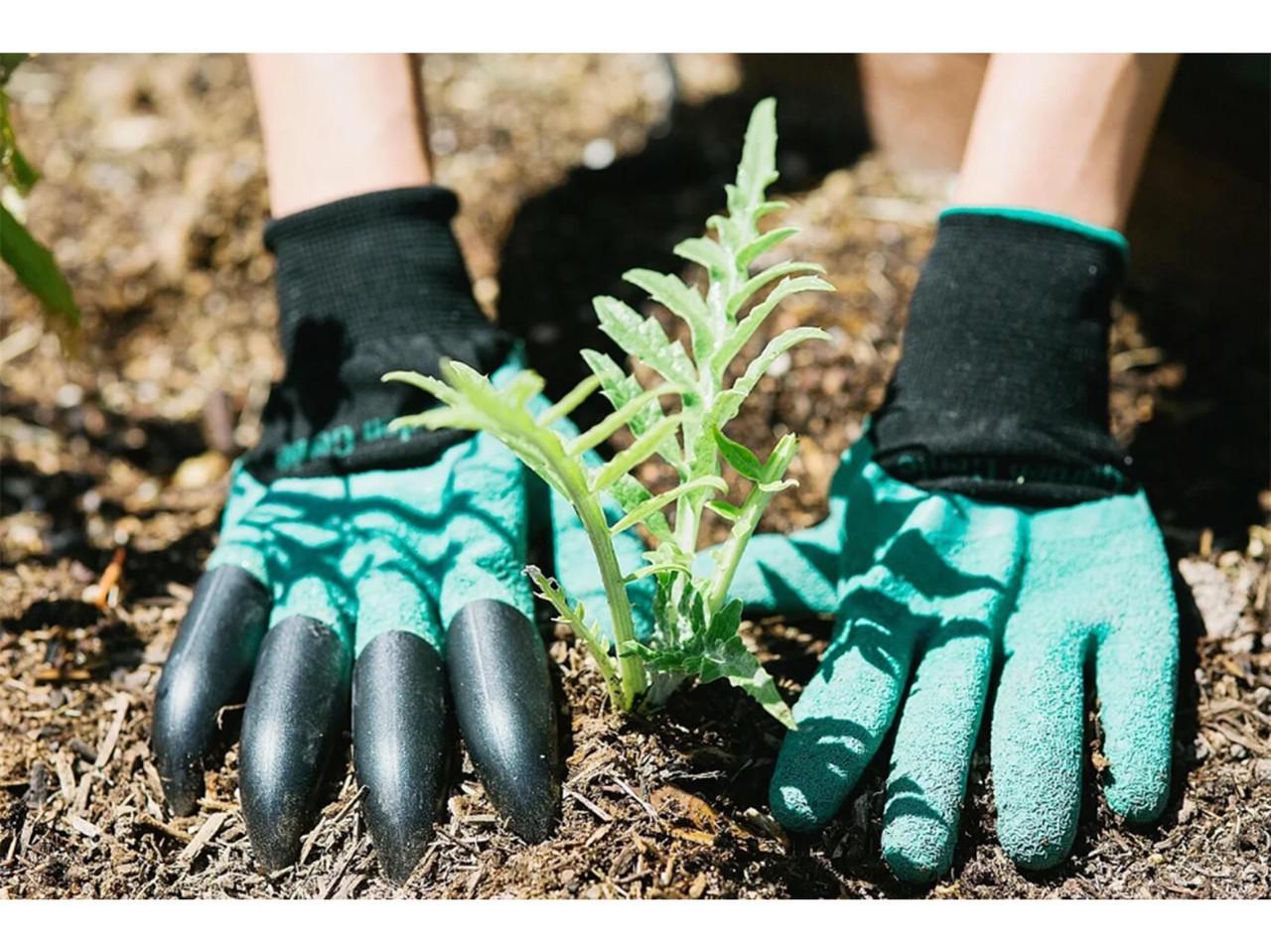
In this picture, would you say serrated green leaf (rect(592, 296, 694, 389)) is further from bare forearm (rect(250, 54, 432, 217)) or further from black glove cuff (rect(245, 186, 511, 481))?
bare forearm (rect(250, 54, 432, 217))

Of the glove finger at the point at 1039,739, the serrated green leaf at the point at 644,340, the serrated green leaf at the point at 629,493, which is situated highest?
the serrated green leaf at the point at 644,340

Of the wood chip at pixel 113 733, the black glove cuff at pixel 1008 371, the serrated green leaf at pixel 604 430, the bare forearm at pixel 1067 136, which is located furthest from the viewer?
the bare forearm at pixel 1067 136

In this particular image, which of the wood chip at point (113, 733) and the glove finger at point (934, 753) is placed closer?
Result: the glove finger at point (934, 753)

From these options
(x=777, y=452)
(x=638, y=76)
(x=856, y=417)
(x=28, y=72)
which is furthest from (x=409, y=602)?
(x=28, y=72)

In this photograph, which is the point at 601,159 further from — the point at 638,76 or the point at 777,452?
the point at 777,452

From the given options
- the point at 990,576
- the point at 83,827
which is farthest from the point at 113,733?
the point at 990,576

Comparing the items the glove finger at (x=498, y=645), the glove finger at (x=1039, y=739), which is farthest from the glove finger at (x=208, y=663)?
the glove finger at (x=1039, y=739)

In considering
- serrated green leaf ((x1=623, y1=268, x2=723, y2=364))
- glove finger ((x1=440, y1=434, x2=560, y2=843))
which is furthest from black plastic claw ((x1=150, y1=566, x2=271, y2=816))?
serrated green leaf ((x1=623, y1=268, x2=723, y2=364))

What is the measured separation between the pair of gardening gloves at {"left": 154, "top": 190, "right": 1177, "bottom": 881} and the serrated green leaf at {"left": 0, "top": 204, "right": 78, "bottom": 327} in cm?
32

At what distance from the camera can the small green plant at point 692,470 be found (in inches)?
50.6

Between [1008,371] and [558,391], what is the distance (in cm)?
77

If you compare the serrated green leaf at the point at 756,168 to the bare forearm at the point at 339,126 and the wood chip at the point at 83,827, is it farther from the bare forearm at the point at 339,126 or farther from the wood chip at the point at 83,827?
the wood chip at the point at 83,827

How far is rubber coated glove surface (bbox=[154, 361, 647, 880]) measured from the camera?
4.72ft

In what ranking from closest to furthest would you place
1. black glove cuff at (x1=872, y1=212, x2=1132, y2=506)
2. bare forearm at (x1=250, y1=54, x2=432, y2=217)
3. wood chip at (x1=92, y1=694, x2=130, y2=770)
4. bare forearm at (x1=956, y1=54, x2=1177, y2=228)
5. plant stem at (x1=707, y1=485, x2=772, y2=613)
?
plant stem at (x1=707, y1=485, x2=772, y2=613)
wood chip at (x1=92, y1=694, x2=130, y2=770)
black glove cuff at (x1=872, y1=212, x2=1132, y2=506)
bare forearm at (x1=956, y1=54, x2=1177, y2=228)
bare forearm at (x1=250, y1=54, x2=432, y2=217)
